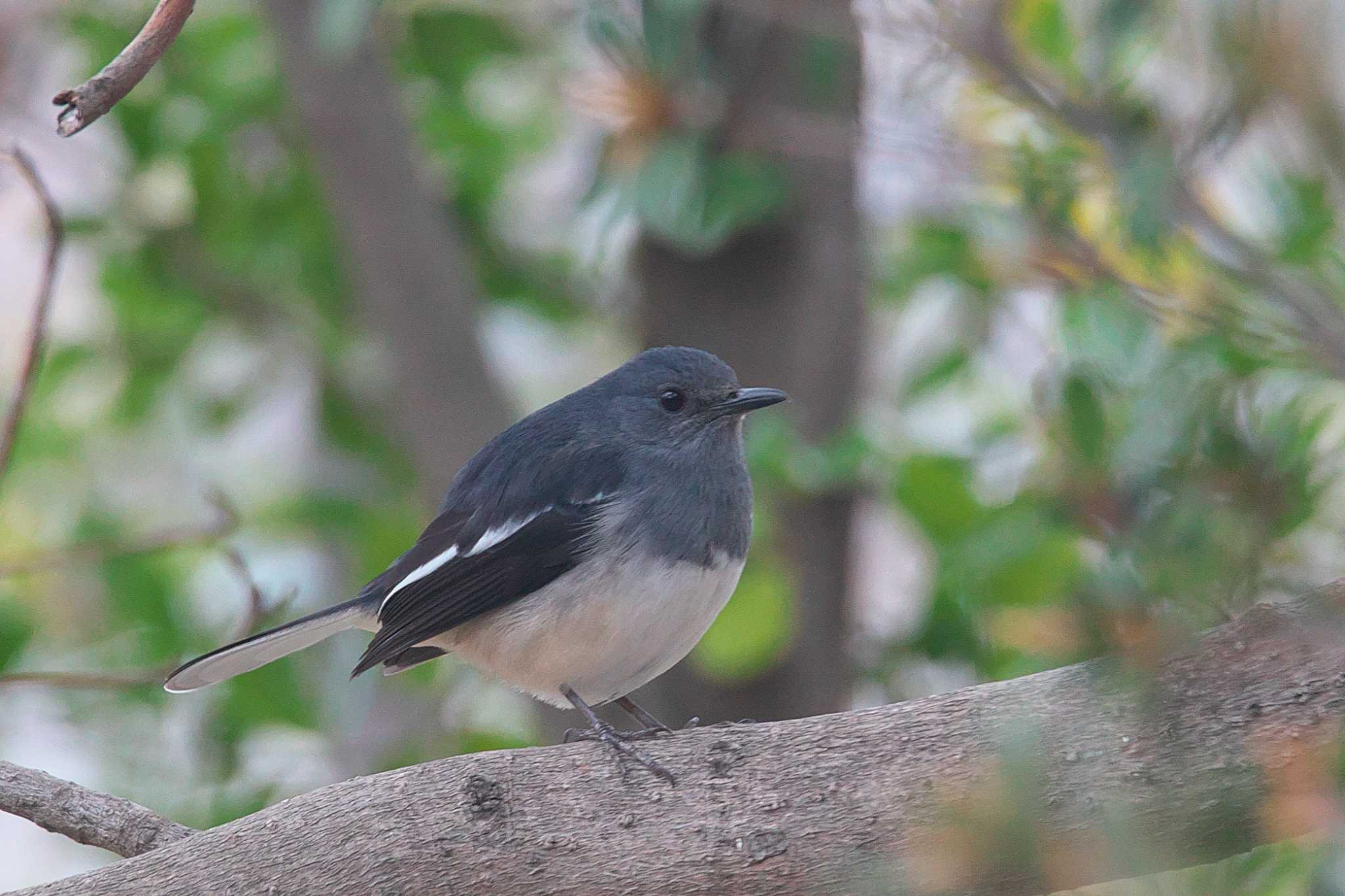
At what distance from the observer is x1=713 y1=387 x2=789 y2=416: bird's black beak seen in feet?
9.68

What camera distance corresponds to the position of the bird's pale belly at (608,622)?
8.46 feet

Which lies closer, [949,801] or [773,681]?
[949,801]

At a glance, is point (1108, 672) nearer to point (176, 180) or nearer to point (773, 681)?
point (773, 681)

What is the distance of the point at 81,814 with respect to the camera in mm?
2305

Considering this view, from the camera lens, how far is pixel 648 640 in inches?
102

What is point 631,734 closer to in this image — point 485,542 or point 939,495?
point 485,542

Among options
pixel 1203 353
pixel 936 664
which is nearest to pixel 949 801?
pixel 1203 353

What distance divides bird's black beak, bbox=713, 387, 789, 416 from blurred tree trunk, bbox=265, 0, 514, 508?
126cm

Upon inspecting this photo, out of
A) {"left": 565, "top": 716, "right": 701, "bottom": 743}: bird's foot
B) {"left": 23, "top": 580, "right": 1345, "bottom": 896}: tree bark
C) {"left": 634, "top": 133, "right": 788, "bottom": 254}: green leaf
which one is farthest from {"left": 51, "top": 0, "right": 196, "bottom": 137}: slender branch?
{"left": 634, "top": 133, "right": 788, "bottom": 254}: green leaf

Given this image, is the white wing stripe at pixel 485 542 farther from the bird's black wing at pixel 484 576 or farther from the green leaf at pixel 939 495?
the green leaf at pixel 939 495

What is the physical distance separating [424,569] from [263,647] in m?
0.36

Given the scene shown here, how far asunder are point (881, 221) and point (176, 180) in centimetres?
254

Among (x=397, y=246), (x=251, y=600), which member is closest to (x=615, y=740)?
(x=251, y=600)

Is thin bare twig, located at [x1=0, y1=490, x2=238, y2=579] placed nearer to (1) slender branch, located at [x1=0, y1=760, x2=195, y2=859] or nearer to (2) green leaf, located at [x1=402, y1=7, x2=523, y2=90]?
(1) slender branch, located at [x1=0, y1=760, x2=195, y2=859]
